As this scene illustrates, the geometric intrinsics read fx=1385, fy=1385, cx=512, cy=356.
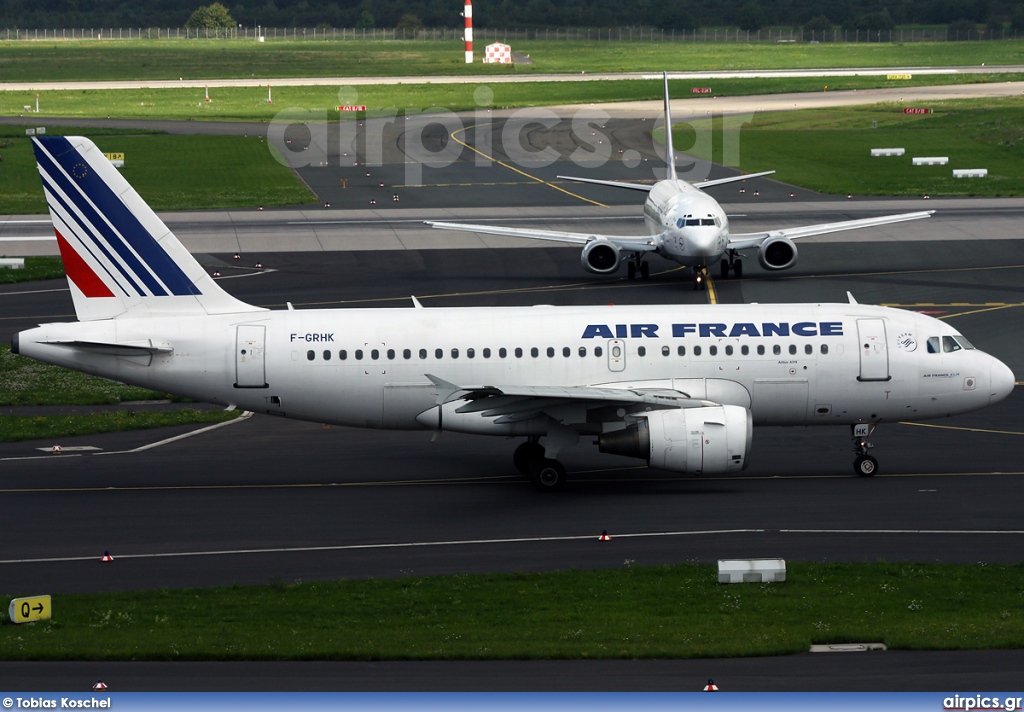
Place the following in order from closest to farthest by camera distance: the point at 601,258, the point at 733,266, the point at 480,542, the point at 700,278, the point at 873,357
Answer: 1. the point at 480,542
2. the point at 873,357
3. the point at 700,278
4. the point at 601,258
5. the point at 733,266

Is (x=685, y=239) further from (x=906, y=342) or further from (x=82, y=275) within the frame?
(x=82, y=275)

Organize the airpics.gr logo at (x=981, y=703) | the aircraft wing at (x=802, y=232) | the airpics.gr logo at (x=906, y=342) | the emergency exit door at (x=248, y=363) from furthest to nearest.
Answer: the aircraft wing at (x=802, y=232) → the airpics.gr logo at (x=906, y=342) → the emergency exit door at (x=248, y=363) → the airpics.gr logo at (x=981, y=703)

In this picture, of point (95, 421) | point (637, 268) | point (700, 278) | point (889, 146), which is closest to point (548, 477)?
point (95, 421)

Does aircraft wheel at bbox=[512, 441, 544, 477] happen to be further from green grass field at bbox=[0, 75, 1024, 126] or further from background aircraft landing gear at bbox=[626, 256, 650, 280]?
green grass field at bbox=[0, 75, 1024, 126]

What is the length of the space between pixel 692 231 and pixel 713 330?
24.9 meters

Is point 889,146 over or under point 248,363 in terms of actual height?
over

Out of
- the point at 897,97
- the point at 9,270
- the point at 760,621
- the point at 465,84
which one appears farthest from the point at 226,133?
the point at 760,621

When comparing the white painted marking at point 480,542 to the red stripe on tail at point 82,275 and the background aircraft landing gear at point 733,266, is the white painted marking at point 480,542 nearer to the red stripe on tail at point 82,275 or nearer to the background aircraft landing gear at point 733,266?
the red stripe on tail at point 82,275

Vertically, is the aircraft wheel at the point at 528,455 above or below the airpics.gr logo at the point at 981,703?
above

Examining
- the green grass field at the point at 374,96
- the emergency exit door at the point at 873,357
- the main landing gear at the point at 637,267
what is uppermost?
the green grass field at the point at 374,96

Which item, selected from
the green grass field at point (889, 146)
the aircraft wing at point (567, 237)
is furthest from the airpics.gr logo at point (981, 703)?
the green grass field at point (889, 146)

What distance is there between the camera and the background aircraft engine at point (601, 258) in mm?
65250

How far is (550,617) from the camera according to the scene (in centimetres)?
2609

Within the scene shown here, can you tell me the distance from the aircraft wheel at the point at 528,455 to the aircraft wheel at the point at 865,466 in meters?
8.48
